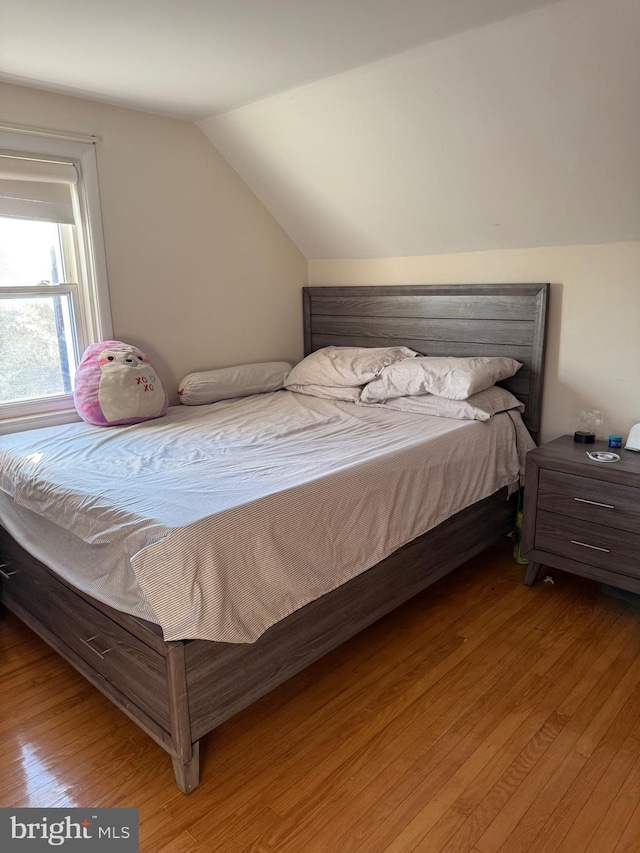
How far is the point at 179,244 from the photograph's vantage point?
3152 mm

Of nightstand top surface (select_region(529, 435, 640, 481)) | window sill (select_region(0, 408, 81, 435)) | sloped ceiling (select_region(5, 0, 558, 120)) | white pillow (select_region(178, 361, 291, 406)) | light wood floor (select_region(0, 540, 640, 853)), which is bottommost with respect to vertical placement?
light wood floor (select_region(0, 540, 640, 853))

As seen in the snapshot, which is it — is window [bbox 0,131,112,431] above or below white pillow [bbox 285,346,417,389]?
above

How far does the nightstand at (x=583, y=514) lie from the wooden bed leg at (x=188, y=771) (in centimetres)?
161

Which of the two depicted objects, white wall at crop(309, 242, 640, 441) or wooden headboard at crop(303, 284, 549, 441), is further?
wooden headboard at crop(303, 284, 549, 441)

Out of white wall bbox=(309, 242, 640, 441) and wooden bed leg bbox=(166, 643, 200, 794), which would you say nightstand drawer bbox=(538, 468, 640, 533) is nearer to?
white wall bbox=(309, 242, 640, 441)

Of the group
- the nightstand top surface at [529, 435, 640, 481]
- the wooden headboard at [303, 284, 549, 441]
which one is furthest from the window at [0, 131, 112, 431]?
the nightstand top surface at [529, 435, 640, 481]

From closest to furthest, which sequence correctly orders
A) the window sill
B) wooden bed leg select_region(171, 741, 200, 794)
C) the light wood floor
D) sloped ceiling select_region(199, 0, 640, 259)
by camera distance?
the light wood floor → wooden bed leg select_region(171, 741, 200, 794) → sloped ceiling select_region(199, 0, 640, 259) → the window sill

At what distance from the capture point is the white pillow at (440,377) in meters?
2.75

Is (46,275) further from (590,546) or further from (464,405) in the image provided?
(590,546)

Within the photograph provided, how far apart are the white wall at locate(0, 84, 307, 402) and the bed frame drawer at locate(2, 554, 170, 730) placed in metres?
1.26

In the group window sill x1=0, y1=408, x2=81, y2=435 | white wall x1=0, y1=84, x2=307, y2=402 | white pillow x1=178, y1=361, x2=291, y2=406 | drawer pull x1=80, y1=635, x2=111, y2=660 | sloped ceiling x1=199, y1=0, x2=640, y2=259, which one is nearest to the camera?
drawer pull x1=80, y1=635, x2=111, y2=660

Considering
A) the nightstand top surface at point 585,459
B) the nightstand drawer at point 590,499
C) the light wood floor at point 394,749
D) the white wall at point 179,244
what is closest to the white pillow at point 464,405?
the nightstand top surface at point 585,459

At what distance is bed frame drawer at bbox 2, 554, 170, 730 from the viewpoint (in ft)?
5.47

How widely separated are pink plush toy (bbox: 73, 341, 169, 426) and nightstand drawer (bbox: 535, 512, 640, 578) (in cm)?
180
